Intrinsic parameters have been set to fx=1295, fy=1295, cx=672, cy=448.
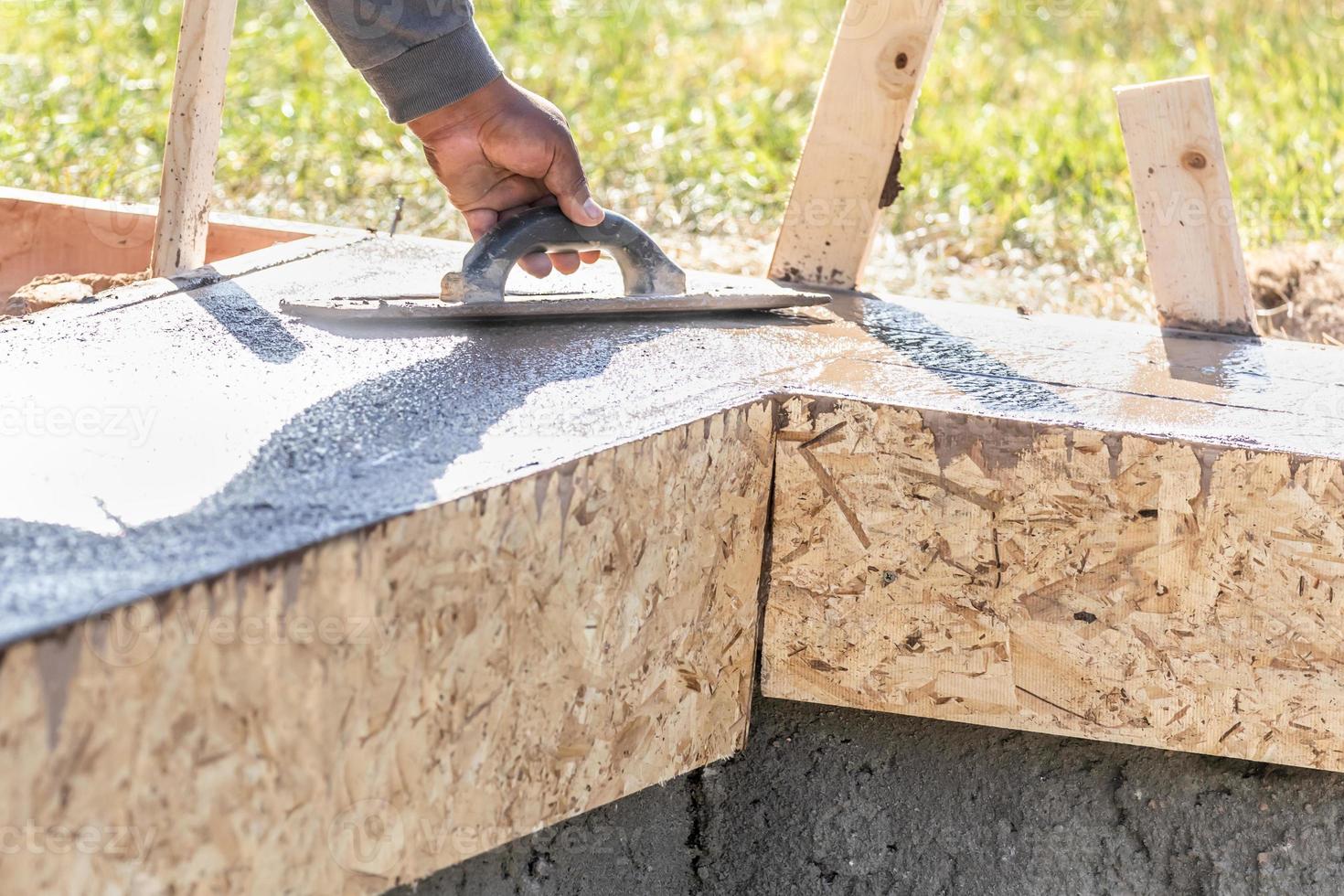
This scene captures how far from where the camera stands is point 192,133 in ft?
9.82

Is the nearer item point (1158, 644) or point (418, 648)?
point (418, 648)

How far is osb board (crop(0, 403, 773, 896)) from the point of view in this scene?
1269 mm

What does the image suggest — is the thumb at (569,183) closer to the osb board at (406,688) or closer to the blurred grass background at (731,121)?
the osb board at (406,688)

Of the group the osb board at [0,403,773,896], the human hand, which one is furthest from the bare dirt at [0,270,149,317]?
the osb board at [0,403,773,896]

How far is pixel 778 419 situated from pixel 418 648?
2.57ft

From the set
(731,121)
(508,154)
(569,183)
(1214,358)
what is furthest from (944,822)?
(731,121)

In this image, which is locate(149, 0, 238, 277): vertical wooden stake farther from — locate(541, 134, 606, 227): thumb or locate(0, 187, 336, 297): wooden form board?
locate(541, 134, 606, 227): thumb

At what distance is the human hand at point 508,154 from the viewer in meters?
2.57

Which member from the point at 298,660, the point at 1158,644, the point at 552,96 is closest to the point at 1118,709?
the point at 1158,644

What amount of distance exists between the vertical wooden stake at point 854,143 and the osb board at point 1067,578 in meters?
1.21

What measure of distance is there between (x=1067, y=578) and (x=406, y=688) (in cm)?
110

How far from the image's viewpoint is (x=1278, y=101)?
6.43 metres

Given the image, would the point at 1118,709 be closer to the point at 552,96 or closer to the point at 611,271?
the point at 611,271

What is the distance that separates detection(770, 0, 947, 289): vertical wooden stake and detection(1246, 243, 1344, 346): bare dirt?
61.8 inches
